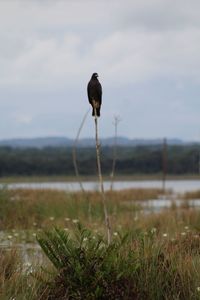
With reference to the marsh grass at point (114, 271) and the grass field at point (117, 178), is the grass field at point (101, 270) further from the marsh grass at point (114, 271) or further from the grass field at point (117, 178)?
the grass field at point (117, 178)

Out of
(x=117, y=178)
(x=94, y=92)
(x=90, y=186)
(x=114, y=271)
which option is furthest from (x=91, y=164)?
(x=114, y=271)

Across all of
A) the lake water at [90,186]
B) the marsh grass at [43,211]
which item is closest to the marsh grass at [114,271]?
the marsh grass at [43,211]

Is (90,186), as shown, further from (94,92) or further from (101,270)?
(101,270)

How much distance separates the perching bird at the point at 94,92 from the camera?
7.02m

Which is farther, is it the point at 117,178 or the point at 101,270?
the point at 117,178

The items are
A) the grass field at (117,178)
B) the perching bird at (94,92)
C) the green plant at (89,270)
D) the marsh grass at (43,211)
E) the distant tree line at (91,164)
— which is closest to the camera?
the green plant at (89,270)

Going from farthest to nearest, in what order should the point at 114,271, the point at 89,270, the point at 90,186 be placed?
the point at 90,186 < the point at 114,271 < the point at 89,270

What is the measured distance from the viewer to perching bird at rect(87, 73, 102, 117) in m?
→ 7.02

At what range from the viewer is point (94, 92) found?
23.1ft

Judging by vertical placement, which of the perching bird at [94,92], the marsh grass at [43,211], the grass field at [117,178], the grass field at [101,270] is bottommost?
the grass field at [117,178]

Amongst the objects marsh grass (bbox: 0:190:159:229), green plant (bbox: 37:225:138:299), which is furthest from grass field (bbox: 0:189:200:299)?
marsh grass (bbox: 0:190:159:229)

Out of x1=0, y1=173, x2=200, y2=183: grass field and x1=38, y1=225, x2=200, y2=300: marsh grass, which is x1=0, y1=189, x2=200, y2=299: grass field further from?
x1=0, y1=173, x2=200, y2=183: grass field

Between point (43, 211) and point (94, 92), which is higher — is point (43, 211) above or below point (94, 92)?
below

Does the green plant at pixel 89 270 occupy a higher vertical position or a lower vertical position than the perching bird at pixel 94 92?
lower
